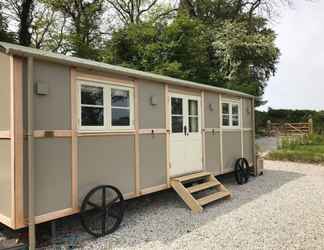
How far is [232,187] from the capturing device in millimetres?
6535

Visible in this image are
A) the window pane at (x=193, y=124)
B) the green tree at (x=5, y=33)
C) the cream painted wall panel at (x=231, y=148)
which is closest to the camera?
the window pane at (x=193, y=124)

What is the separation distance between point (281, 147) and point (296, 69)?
5085mm

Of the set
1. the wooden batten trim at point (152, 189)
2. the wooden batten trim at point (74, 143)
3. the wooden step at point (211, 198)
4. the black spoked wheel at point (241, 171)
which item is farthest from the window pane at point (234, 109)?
the wooden batten trim at point (74, 143)

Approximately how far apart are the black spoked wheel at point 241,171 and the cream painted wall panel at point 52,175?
4.74m

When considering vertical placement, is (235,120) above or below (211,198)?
above

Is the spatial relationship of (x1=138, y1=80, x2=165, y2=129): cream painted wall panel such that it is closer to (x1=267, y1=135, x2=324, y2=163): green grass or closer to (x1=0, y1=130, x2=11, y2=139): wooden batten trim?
(x1=0, y1=130, x2=11, y2=139): wooden batten trim

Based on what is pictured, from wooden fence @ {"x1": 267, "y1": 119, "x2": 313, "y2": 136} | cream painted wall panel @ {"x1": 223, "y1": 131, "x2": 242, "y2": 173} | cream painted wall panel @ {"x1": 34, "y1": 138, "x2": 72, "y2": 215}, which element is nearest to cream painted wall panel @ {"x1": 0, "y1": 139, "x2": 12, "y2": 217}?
cream painted wall panel @ {"x1": 34, "y1": 138, "x2": 72, "y2": 215}

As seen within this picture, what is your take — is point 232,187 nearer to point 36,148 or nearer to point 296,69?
point 36,148

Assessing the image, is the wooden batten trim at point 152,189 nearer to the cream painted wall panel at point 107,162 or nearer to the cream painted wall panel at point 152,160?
the cream painted wall panel at point 152,160

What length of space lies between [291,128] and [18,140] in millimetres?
20810

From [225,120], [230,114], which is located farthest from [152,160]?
[230,114]

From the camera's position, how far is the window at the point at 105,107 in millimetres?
3666

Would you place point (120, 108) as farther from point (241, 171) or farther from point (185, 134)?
point (241, 171)

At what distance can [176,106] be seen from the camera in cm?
533
